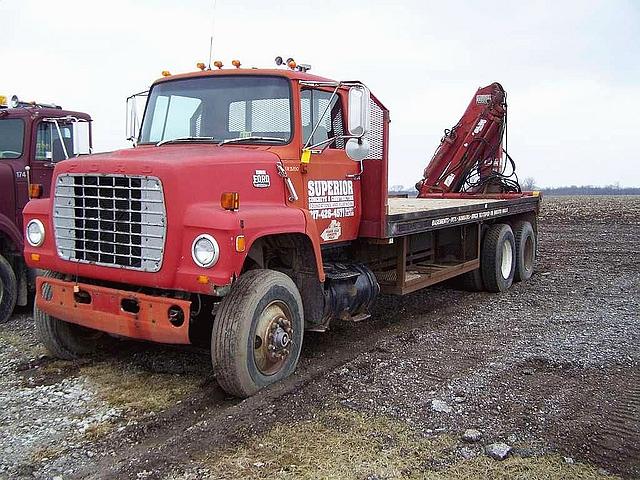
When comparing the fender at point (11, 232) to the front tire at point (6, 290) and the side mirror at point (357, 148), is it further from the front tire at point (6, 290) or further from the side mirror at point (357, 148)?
the side mirror at point (357, 148)

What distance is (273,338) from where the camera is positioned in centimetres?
538

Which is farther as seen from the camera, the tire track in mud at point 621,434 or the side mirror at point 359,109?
the side mirror at point 359,109

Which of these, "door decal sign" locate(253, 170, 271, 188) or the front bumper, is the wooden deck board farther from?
the front bumper

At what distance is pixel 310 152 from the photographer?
20.0 feet

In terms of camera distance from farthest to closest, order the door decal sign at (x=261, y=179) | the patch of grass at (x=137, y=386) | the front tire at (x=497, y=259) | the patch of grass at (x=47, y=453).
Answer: the front tire at (x=497, y=259), the door decal sign at (x=261, y=179), the patch of grass at (x=137, y=386), the patch of grass at (x=47, y=453)

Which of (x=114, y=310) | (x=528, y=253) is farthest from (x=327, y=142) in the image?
(x=528, y=253)

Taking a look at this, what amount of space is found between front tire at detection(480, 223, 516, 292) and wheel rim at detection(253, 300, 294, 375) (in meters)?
5.27

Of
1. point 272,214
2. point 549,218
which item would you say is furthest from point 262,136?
point 549,218

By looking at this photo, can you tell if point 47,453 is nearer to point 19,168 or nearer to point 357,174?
point 357,174

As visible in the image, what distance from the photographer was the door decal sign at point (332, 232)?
6406 millimetres

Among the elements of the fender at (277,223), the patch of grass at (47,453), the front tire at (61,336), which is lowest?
the patch of grass at (47,453)

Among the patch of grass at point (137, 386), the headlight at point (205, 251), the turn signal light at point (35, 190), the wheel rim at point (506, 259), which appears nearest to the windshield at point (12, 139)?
the turn signal light at point (35, 190)

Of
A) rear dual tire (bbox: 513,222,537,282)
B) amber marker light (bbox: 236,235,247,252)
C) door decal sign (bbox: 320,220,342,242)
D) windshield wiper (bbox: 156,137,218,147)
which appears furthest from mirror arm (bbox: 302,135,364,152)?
rear dual tire (bbox: 513,222,537,282)

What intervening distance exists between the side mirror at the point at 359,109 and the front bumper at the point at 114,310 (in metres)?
2.18
